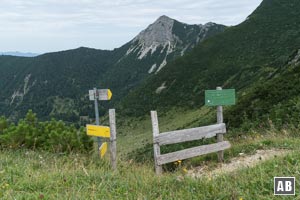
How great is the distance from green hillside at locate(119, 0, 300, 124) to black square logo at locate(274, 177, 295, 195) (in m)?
61.9

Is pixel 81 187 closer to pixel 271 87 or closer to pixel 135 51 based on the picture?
pixel 271 87

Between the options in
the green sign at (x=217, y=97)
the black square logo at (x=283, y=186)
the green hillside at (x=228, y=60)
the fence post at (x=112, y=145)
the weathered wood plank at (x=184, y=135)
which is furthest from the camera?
the green hillside at (x=228, y=60)

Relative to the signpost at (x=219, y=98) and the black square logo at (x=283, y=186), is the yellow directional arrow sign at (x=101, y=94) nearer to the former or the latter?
the signpost at (x=219, y=98)

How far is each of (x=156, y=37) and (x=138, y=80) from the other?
4591 centimetres

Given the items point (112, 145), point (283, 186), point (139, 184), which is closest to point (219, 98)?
point (112, 145)

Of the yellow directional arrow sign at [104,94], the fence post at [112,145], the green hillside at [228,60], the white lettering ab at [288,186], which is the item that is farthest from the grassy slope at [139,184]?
the green hillside at [228,60]

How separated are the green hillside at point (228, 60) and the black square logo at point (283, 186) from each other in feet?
203

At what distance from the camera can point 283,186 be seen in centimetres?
403

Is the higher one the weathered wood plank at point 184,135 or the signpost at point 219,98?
the signpost at point 219,98

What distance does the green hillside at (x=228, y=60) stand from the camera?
75.1 meters

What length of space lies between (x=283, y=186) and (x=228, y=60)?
283 feet

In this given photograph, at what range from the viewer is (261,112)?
2294cm

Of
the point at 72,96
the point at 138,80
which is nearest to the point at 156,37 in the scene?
the point at 138,80

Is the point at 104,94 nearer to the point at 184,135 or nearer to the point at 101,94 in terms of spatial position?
the point at 101,94
